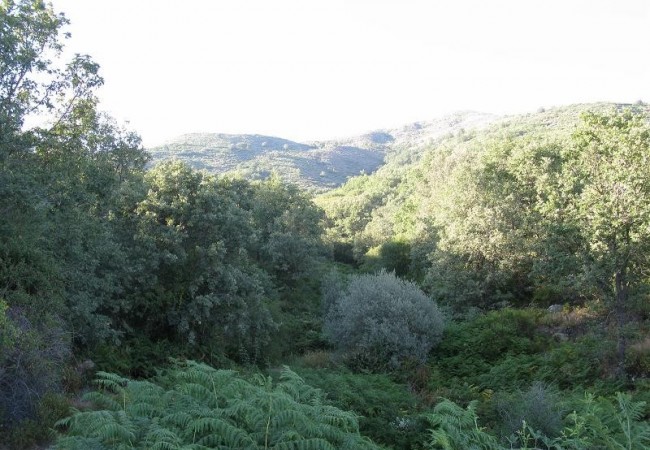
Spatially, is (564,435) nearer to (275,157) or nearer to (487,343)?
(487,343)

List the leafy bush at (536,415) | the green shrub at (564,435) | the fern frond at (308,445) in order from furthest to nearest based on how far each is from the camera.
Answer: the leafy bush at (536,415) < the green shrub at (564,435) < the fern frond at (308,445)

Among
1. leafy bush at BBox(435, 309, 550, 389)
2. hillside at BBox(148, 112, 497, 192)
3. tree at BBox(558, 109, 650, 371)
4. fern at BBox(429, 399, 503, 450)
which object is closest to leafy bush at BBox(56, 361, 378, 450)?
fern at BBox(429, 399, 503, 450)

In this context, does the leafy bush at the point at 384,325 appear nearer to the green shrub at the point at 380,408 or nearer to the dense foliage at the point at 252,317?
the dense foliage at the point at 252,317

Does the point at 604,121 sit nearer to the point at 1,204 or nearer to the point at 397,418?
the point at 397,418

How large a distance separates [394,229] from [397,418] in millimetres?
37361

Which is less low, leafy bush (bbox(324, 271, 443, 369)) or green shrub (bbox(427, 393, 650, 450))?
green shrub (bbox(427, 393, 650, 450))

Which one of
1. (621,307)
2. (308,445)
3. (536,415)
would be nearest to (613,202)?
Answer: (621,307)

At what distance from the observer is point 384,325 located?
56.0 feet

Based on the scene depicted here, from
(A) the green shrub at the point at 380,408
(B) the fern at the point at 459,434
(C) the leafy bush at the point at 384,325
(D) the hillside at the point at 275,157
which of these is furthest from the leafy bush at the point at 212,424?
(D) the hillside at the point at 275,157

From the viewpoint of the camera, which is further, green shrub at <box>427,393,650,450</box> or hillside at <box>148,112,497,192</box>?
hillside at <box>148,112,497,192</box>

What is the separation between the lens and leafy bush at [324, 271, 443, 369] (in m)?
16.9

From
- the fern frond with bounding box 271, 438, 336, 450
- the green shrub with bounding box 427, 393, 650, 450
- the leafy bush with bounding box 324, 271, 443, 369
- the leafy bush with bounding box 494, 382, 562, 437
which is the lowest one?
the leafy bush with bounding box 324, 271, 443, 369

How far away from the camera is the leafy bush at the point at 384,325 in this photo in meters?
16.9

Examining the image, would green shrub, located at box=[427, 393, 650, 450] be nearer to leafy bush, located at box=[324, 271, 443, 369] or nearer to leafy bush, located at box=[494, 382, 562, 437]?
leafy bush, located at box=[494, 382, 562, 437]
